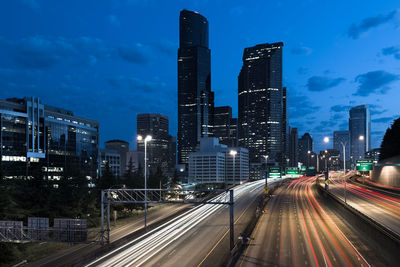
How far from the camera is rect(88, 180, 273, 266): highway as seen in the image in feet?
102

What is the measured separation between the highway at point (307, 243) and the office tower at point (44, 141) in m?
75.7

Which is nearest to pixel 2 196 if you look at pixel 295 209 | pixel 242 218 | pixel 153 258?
pixel 153 258

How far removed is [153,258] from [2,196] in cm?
2033

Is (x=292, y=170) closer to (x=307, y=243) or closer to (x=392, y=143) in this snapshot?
(x=307, y=243)

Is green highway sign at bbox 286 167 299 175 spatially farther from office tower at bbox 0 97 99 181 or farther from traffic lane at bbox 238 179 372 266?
office tower at bbox 0 97 99 181

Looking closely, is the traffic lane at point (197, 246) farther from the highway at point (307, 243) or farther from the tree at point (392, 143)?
the tree at point (392, 143)

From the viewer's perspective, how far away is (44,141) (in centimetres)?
13000

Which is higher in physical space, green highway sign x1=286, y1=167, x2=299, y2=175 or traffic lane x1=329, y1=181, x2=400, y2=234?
green highway sign x1=286, y1=167, x2=299, y2=175

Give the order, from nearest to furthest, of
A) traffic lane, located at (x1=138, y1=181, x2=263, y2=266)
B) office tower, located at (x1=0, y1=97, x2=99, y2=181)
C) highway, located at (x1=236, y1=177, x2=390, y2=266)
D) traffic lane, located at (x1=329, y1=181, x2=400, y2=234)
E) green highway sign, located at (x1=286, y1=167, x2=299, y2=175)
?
1. highway, located at (x1=236, y1=177, x2=390, y2=266)
2. traffic lane, located at (x1=138, y1=181, x2=263, y2=266)
3. traffic lane, located at (x1=329, y1=181, x2=400, y2=234)
4. green highway sign, located at (x1=286, y1=167, x2=299, y2=175)
5. office tower, located at (x1=0, y1=97, x2=99, y2=181)

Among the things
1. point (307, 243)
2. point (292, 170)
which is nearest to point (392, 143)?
point (292, 170)

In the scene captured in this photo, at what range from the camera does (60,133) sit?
461 ft

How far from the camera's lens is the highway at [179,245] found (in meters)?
31.1

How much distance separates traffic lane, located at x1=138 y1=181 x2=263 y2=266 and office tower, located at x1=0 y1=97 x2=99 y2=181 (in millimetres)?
67210

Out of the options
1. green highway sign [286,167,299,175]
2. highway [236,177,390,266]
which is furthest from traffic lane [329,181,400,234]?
green highway sign [286,167,299,175]
